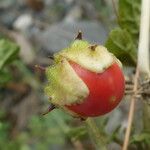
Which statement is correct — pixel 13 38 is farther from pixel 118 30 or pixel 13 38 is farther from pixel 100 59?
pixel 100 59

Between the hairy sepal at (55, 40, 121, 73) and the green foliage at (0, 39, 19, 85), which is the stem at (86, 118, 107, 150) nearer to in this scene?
the hairy sepal at (55, 40, 121, 73)

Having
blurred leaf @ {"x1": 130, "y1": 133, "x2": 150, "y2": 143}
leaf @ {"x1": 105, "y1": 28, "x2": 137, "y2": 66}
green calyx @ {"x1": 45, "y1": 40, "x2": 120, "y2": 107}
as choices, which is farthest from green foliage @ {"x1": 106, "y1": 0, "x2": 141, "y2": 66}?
green calyx @ {"x1": 45, "y1": 40, "x2": 120, "y2": 107}

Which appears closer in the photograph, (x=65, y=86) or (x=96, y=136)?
(x=65, y=86)

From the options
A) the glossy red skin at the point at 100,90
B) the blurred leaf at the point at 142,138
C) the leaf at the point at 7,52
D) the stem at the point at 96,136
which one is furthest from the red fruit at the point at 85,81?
the leaf at the point at 7,52

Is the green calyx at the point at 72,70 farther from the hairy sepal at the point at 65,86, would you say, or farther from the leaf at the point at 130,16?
the leaf at the point at 130,16

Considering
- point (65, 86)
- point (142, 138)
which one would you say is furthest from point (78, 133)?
point (65, 86)

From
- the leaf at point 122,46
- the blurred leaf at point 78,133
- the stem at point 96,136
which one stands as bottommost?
the blurred leaf at point 78,133

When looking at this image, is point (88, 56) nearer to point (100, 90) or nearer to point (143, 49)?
point (100, 90)
